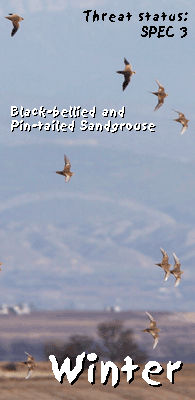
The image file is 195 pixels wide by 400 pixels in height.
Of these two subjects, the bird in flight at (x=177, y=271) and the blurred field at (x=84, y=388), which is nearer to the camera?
the bird in flight at (x=177, y=271)

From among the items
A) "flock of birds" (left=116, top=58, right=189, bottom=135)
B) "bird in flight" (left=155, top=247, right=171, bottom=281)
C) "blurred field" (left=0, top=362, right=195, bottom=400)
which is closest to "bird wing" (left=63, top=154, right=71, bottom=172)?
"flock of birds" (left=116, top=58, right=189, bottom=135)

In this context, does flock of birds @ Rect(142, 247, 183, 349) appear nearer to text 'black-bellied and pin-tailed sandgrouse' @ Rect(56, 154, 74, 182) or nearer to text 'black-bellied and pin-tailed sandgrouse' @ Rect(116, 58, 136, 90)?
text 'black-bellied and pin-tailed sandgrouse' @ Rect(56, 154, 74, 182)

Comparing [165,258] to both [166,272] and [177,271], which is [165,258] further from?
[177,271]

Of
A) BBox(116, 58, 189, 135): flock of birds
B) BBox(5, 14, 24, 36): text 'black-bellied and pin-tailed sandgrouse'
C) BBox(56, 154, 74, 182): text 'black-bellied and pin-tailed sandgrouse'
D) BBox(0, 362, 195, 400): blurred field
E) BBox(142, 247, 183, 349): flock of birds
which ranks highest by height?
BBox(5, 14, 24, 36): text 'black-bellied and pin-tailed sandgrouse'

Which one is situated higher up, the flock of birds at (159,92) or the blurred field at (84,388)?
the flock of birds at (159,92)

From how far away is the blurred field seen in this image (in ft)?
71.5

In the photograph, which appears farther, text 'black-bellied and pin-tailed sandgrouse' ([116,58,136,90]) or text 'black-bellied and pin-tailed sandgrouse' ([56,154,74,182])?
text 'black-bellied and pin-tailed sandgrouse' ([56,154,74,182])

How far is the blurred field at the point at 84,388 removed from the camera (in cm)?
2178

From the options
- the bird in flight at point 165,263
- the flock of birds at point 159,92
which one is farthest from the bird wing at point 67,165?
the bird in flight at point 165,263

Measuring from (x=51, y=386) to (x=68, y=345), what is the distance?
4636 mm

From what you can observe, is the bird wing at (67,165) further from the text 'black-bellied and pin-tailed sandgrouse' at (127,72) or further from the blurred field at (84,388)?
the blurred field at (84,388)

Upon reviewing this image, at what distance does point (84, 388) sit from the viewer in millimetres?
22766

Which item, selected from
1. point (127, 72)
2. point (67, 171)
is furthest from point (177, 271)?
point (127, 72)

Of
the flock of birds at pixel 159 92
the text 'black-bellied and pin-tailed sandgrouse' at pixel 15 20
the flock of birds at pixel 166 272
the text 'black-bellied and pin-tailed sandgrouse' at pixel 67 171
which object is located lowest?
the flock of birds at pixel 166 272
